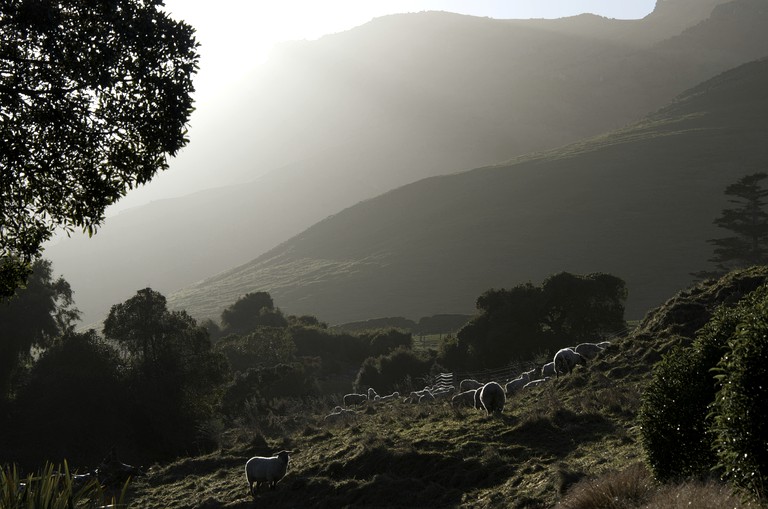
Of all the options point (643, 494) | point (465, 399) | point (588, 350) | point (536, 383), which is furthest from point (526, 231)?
point (643, 494)

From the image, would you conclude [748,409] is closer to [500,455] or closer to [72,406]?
[500,455]

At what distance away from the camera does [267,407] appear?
51.2 metres

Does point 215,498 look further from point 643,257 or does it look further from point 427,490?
point 643,257

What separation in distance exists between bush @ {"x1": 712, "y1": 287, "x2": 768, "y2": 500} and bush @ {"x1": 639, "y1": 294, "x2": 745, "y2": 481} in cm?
210

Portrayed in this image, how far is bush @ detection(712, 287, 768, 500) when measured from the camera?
7391 mm

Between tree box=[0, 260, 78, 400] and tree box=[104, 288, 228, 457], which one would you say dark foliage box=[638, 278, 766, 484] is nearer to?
tree box=[104, 288, 228, 457]

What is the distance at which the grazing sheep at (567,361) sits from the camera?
29500 mm

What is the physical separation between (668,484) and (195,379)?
36.1 metres

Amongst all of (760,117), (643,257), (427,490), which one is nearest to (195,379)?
(427,490)

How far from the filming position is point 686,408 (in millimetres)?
10234

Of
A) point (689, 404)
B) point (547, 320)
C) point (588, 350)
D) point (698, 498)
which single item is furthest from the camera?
point (547, 320)

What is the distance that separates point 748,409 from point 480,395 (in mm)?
17798

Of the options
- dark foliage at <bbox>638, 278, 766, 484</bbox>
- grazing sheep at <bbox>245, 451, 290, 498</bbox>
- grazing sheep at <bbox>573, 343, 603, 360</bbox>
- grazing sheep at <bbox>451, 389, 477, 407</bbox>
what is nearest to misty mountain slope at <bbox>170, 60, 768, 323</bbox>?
grazing sheep at <bbox>573, 343, 603, 360</bbox>

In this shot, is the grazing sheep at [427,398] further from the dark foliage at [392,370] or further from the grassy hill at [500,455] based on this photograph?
the dark foliage at [392,370]
